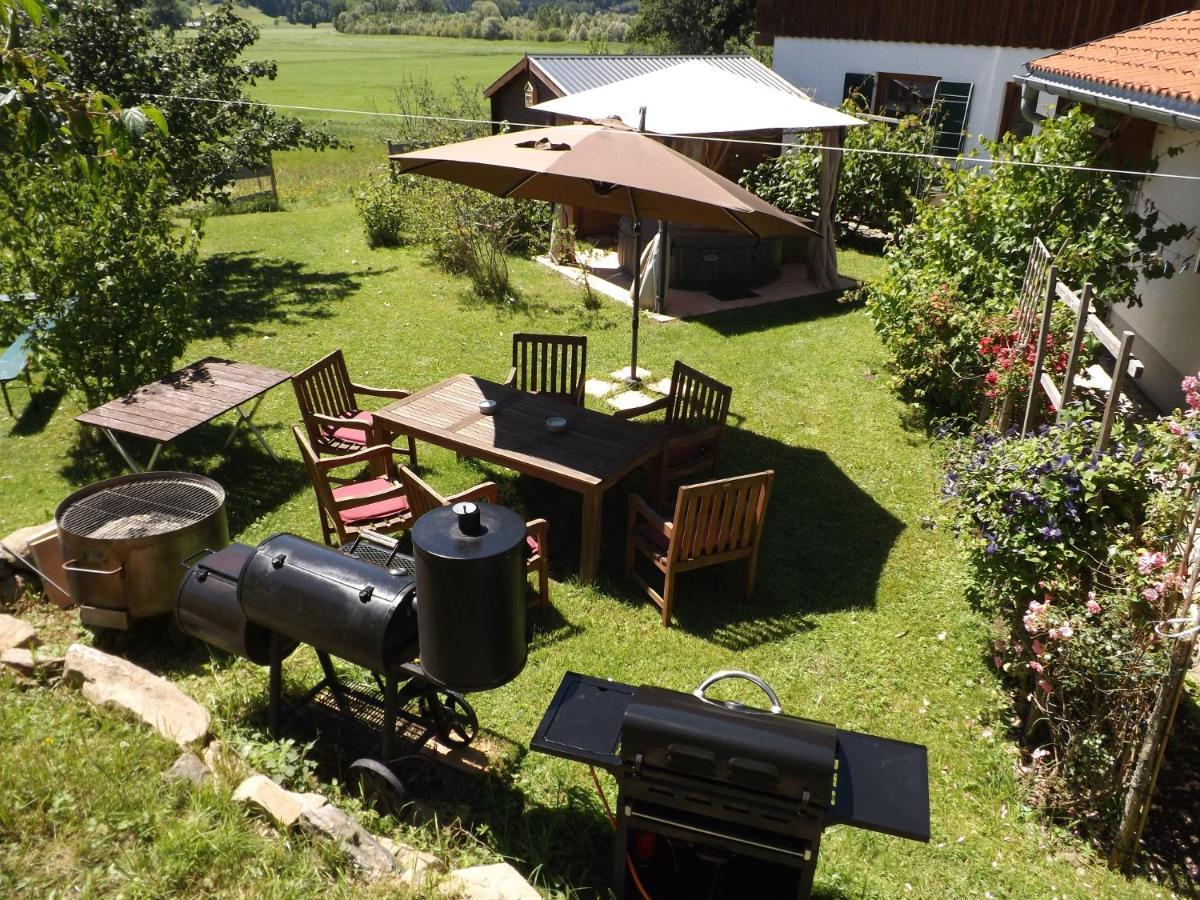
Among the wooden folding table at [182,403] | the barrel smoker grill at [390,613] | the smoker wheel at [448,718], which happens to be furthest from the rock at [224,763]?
the wooden folding table at [182,403]

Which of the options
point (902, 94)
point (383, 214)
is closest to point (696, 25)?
point (902, 94)

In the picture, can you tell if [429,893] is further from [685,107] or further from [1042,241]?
[685,107]

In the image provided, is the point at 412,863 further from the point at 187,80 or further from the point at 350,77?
the point at 350,77

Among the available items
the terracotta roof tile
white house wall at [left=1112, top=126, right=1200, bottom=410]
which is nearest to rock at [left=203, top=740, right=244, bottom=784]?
the terracotta roof tile

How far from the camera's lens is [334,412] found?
6.84 meters

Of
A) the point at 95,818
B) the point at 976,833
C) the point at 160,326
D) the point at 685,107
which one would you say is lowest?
the point at 976,833

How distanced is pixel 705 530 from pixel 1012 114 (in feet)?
42.5

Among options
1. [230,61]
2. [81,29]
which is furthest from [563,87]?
[81,29]

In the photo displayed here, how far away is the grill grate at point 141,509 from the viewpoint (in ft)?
15.8

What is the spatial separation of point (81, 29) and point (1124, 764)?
1216cm

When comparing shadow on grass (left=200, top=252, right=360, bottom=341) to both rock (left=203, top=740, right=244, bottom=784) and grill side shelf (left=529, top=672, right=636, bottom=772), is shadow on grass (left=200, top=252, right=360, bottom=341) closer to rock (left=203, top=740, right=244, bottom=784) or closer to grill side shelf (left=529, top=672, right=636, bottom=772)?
rock (left=203, top=740, right=244, bottom=784)

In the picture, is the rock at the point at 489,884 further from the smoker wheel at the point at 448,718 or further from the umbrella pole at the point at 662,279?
the umbrella pole at the point at 662,279

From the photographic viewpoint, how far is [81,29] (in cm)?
988

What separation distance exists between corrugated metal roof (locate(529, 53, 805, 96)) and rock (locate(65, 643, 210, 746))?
1198 centimetres
